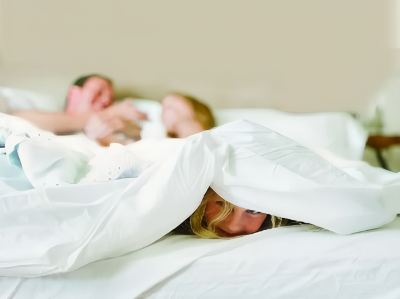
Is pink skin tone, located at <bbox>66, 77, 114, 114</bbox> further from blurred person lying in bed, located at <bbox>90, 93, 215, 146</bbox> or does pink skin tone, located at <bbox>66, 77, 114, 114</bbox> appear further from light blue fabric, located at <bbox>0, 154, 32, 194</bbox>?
light blue fabric, located at <bbox>0, 154, 32, 194</bbox>

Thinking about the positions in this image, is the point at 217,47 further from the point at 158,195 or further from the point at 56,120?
the point at 158,195

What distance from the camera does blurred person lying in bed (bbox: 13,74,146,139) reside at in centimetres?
132

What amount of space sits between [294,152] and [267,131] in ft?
0.20

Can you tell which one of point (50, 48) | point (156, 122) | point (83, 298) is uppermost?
point (50, 48)

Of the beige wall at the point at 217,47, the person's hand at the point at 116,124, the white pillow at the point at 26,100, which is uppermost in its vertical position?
the beige wall at the point at 217,47

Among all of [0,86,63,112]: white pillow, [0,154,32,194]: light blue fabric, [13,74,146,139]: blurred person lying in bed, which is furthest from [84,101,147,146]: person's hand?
[0,154,32,194]: light blue fabric

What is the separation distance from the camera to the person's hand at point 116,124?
1.34m

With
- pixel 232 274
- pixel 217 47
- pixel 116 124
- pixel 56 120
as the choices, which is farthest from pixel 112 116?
pixel 232 274

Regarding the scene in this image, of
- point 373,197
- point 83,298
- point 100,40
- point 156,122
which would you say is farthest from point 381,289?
point 100,40

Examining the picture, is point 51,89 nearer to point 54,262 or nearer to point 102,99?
point 102,99

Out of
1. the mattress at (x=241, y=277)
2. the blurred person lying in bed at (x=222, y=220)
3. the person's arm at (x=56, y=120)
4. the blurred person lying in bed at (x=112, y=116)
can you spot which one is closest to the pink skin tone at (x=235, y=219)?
the blurred person lying in bed at (x=222, y=220)

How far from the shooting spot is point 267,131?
884 millimetres

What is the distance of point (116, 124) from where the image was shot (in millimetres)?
1353

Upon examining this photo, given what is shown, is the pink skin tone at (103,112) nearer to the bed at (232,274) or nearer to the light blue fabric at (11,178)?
the light blue fabric at (11,178)
